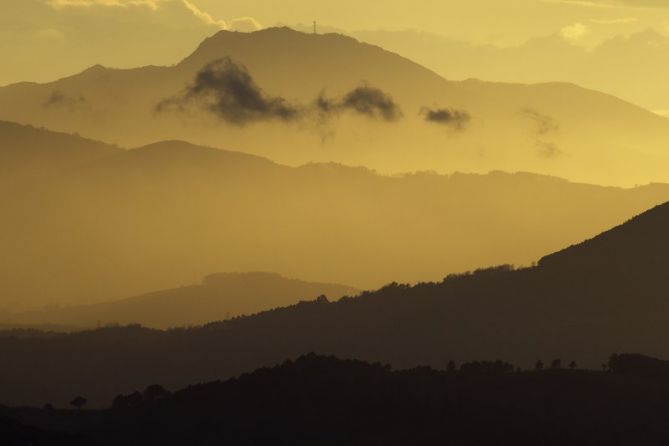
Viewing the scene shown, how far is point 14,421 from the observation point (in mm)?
199875

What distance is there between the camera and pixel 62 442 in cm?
19400

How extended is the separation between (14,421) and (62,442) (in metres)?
9.64
